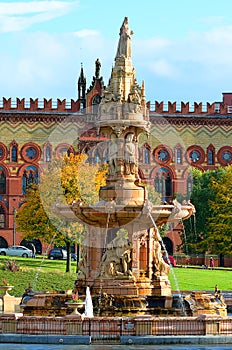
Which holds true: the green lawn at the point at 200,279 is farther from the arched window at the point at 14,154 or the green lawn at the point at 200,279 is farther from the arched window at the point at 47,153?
the arched window at the point at 14,154

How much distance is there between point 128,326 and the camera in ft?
109

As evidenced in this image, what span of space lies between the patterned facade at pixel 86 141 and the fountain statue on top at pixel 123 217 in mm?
62977

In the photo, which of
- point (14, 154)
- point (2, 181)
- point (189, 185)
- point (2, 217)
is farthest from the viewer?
point (2, 181)

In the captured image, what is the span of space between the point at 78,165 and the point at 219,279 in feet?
44.6

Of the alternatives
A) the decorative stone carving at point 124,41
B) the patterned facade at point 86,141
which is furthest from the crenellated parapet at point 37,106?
the decorative stone carving at point 124,41

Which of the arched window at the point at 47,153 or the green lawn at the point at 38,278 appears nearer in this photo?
the green lawn at the point at 38,278

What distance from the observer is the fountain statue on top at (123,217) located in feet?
126

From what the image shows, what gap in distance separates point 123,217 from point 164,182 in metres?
67.9

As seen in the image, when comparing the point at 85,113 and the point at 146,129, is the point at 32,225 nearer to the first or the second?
the point at 85,113

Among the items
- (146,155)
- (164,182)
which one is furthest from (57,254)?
(164,182)

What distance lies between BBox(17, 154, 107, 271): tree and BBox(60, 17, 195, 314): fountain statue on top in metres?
30.1

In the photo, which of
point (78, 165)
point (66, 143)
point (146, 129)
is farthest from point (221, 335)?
point (66, 143)

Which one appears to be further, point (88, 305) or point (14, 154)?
point (14, 154)

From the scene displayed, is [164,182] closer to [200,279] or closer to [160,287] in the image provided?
[200,279]
